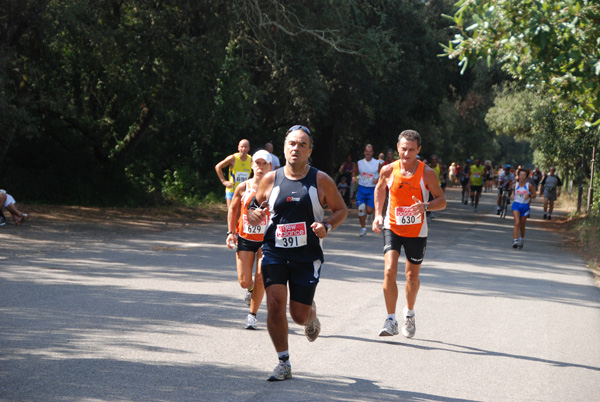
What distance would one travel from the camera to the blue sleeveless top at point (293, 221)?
5773 mm

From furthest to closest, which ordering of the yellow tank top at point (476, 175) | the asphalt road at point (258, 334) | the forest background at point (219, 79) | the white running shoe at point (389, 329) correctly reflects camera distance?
1. the yellow tank top at point (476, 175)
2. the forest background at point (219, 79)
3. the white running shoe at point (389, 329)
4. the asphalt road at point (258, 334)

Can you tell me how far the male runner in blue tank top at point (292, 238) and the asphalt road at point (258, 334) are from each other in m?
0.46

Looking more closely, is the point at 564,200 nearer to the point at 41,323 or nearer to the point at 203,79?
the point at 203,79

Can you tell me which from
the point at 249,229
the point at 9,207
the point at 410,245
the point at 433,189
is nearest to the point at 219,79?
the point at 9,207

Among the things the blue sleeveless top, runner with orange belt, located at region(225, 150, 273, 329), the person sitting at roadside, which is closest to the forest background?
the person sitting at roadside

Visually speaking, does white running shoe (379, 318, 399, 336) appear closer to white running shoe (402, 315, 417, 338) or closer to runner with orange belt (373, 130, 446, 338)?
runner with orange belt (373, 130, 446, 338)

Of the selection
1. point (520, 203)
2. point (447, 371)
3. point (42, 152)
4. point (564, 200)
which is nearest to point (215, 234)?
point (520, 203)

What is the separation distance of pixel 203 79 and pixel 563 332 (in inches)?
531

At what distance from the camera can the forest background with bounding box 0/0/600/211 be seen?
12.5 metres

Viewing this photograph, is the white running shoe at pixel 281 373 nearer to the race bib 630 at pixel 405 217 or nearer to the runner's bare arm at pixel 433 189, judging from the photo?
the race bib 630 at pixel 405 217

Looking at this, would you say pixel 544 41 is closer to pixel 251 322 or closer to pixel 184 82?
pixel 251 322

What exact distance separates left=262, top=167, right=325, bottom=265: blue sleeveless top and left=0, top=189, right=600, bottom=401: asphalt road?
0.93 metres

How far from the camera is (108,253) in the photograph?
13.0 meters

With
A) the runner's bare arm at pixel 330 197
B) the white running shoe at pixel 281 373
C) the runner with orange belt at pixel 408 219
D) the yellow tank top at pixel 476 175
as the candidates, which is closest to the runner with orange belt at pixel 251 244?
the runner with orange belt at pixel 408 219
